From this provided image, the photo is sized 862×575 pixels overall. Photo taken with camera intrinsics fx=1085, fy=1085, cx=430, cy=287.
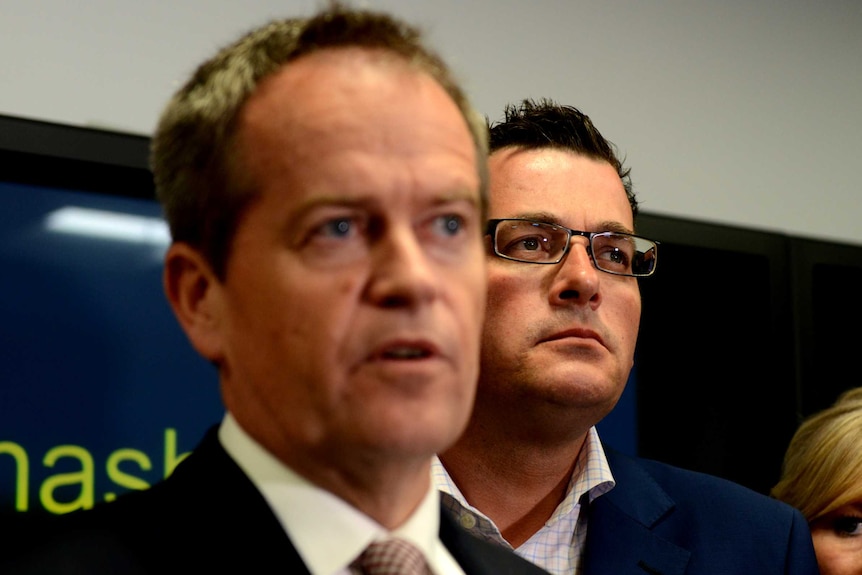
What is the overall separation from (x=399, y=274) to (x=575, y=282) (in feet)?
2.41

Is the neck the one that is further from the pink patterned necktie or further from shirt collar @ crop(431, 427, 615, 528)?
the pink patterned necktie

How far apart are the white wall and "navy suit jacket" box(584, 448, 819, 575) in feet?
3.21

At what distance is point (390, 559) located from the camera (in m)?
0.95

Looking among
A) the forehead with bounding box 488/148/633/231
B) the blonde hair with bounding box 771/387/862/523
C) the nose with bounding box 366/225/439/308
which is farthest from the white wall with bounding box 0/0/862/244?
the nose with bounding box 366/225/439/308

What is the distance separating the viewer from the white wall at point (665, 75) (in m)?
2.16

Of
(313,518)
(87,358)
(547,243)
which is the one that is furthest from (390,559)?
(87,358)

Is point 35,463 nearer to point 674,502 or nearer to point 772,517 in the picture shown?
point 674,502

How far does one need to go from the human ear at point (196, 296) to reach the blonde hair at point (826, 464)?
1377mm

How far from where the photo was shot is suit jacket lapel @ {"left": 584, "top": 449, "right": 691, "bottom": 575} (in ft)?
5.36

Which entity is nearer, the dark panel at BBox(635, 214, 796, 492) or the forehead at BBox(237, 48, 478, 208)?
the forehead at BBox(237, 48, 478, 208)

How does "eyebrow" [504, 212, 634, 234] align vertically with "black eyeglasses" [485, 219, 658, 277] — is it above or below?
above

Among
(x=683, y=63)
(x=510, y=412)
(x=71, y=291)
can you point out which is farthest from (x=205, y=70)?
(x=683, y=63)

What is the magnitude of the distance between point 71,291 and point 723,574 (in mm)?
1253

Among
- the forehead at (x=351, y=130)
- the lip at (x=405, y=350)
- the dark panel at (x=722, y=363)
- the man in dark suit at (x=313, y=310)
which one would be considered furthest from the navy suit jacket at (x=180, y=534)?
the dark panel at (x=722, y=363)
